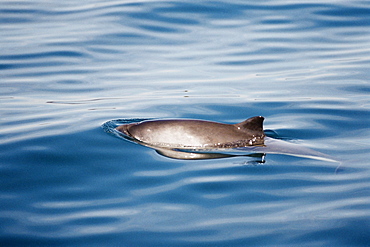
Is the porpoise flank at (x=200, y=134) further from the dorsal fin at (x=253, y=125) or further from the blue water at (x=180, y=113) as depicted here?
the blue water at (x=180, y=113)

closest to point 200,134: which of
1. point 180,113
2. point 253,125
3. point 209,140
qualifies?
point 209,140

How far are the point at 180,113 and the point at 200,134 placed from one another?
236 cm

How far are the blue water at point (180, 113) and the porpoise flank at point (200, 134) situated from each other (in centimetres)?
43

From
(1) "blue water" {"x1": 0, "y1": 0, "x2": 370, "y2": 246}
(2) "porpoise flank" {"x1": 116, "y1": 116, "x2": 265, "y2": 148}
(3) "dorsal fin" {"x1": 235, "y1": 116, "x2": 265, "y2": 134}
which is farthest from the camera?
(3) "dorsal fin" {"x1": 235, "y1": 116, "x2": 265, "y2": 134}

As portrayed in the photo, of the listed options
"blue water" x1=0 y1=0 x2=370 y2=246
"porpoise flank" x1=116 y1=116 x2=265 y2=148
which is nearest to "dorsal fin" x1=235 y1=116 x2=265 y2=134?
"porpoise flank" x1=116 y1=116 x2=265 y2=148

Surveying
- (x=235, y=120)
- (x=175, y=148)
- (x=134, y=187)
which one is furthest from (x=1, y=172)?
(x=235, y=120)

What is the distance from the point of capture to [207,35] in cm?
1762

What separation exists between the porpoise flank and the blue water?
43cm

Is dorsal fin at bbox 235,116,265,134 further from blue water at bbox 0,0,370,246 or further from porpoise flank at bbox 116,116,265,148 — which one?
blue water at bbox 0,0,370,246

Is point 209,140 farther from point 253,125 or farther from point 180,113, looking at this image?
point 180,113

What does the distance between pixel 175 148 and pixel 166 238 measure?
2.81m

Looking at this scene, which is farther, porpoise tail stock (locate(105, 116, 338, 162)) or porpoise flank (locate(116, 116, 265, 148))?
porpoise flank (locate(116, 116, 265, 148))

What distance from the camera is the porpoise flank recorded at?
816 cm

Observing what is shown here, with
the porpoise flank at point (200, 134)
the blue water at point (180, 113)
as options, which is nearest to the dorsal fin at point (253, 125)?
the porpoise flank at point (200, 134)
